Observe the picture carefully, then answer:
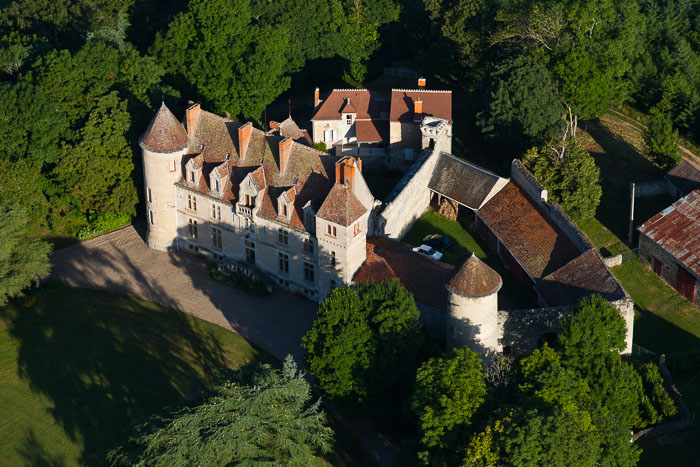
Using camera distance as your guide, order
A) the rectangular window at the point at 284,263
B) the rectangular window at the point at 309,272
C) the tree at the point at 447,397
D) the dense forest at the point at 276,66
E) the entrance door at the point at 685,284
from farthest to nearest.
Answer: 1. the dense forest at the point at 276,66
2. the entrance door at the point at 685,284
3. the rectangular window at the point at 284,263
4. the rectangular window at the point at 309,272
5. the tree at the point at 447,397

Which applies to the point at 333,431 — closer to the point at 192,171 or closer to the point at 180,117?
the point at 192,171

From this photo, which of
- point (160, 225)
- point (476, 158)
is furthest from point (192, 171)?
point (476, 158)

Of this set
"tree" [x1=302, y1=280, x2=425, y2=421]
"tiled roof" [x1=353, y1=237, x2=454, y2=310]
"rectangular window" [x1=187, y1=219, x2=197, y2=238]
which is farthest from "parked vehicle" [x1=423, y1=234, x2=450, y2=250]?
"rectangular window" [x1=187, y1=219, x2=197, y2=238]

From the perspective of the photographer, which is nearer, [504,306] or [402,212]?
[504,306]

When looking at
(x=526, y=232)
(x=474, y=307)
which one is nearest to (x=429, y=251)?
(x=526, y=232)

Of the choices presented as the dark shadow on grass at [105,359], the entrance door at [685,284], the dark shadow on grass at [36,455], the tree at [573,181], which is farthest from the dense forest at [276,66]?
the dark shadow on grass at [36,455]

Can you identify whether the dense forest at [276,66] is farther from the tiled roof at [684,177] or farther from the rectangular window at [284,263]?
the rectangular window at [284,263]
